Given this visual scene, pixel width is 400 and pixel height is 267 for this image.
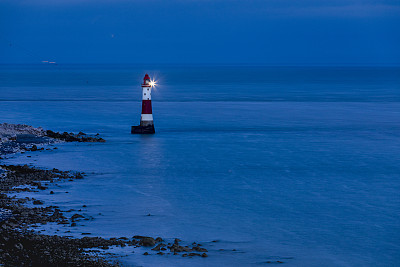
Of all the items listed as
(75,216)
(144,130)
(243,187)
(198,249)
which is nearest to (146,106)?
(144,130)

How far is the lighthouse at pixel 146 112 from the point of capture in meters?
30.9

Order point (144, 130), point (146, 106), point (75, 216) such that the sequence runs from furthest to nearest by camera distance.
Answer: point (144, 130) → point (146, 106) → point (75, 216)

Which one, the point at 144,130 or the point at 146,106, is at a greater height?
the point at 146,106

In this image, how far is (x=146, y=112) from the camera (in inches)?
1253

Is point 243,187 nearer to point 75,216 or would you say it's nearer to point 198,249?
point 75,216

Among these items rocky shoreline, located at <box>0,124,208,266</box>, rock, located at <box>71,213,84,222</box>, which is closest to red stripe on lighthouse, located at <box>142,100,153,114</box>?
rocky shoreline, located at <box>0,124,208,266</box>

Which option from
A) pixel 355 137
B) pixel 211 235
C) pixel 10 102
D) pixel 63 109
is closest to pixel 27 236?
pixel 211 235

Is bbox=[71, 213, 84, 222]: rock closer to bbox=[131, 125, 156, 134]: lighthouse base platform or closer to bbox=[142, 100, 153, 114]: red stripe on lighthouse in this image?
bbox=[142, 100, 153, 114]: red stripe on lighthouse

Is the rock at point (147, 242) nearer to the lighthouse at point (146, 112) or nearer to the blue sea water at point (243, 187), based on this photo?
the blue sea water at point (243, 187)

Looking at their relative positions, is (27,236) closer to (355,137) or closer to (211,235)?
(211,235)

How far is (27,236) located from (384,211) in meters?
9.93

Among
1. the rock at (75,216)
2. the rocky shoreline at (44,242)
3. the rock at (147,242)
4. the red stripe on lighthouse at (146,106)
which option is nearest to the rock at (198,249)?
the rocky shoreline at (44,242)

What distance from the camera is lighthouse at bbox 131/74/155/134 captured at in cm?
3091

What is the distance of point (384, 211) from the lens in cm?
1811
